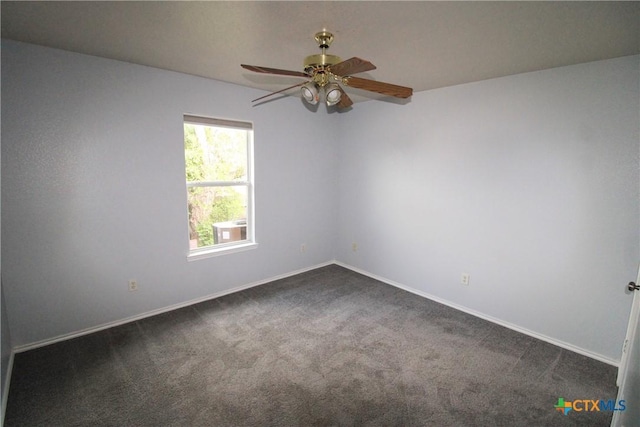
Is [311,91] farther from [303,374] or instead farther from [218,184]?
[303,374]

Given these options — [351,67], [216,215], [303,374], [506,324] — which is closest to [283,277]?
[216,215]

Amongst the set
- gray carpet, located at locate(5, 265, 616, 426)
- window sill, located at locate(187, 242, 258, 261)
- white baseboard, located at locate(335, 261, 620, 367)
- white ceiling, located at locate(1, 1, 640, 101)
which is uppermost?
white ceiling, located at locate(1, 1, 640, 101)

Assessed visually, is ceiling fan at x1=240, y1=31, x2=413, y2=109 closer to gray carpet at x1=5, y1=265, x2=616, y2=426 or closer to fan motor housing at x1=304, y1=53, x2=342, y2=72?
fan motor housing at x1=304, y1=53, x2=342, y2=72

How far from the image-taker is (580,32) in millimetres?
1877

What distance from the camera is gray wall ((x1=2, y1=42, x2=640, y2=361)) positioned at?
92.2 inches

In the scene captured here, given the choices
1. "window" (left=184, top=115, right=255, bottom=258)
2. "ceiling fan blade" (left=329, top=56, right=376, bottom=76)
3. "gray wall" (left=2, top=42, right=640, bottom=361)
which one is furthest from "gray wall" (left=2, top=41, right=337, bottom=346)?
"ceiling fan blade" (left=329, top=56, right=376, bottom=76)

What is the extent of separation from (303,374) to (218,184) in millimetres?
2241

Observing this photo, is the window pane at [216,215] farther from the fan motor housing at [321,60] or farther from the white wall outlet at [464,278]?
the white wall outlet at [464,278]

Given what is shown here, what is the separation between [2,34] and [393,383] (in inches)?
148

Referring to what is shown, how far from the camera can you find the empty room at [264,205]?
75.1 inches

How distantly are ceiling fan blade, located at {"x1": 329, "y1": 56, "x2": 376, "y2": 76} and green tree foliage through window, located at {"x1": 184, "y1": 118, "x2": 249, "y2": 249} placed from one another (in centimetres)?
192

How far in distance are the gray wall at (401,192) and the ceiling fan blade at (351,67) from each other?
1.84m

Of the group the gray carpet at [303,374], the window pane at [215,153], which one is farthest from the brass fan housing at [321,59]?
the gray carpet at [303,374]

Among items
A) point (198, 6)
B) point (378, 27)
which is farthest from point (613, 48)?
point (198, 6)
